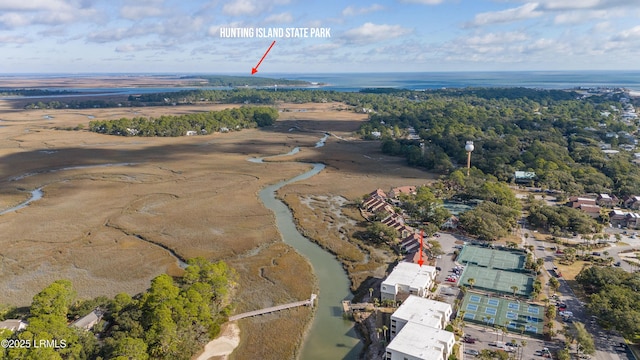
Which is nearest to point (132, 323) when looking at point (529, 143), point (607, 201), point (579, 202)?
point (579, 202)

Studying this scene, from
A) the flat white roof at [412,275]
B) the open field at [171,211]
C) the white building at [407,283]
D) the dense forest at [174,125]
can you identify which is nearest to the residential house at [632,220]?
the open field at [171,211]

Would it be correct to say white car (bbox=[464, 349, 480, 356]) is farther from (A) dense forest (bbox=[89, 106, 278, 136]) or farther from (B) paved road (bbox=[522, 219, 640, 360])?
(A) dense forest (bbox=[89, 106, 278, 136])

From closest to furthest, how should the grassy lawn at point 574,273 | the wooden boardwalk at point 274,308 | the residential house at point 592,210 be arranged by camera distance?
1. the wooden boardwalk at point 274,308
2. the grassy lawn at point 574,273
3. the residential house at point 592,210

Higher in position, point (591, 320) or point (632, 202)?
point (632, 202)

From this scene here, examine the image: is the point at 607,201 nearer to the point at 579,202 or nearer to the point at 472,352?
the point at 579,202

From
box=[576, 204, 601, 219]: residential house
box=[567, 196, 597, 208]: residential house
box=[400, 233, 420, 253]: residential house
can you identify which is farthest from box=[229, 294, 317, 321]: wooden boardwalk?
box=[567, 196, 597, 208]: residential house

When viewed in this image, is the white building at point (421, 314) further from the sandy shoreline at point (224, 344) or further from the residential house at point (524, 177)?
the residential house at point (524, 177)
